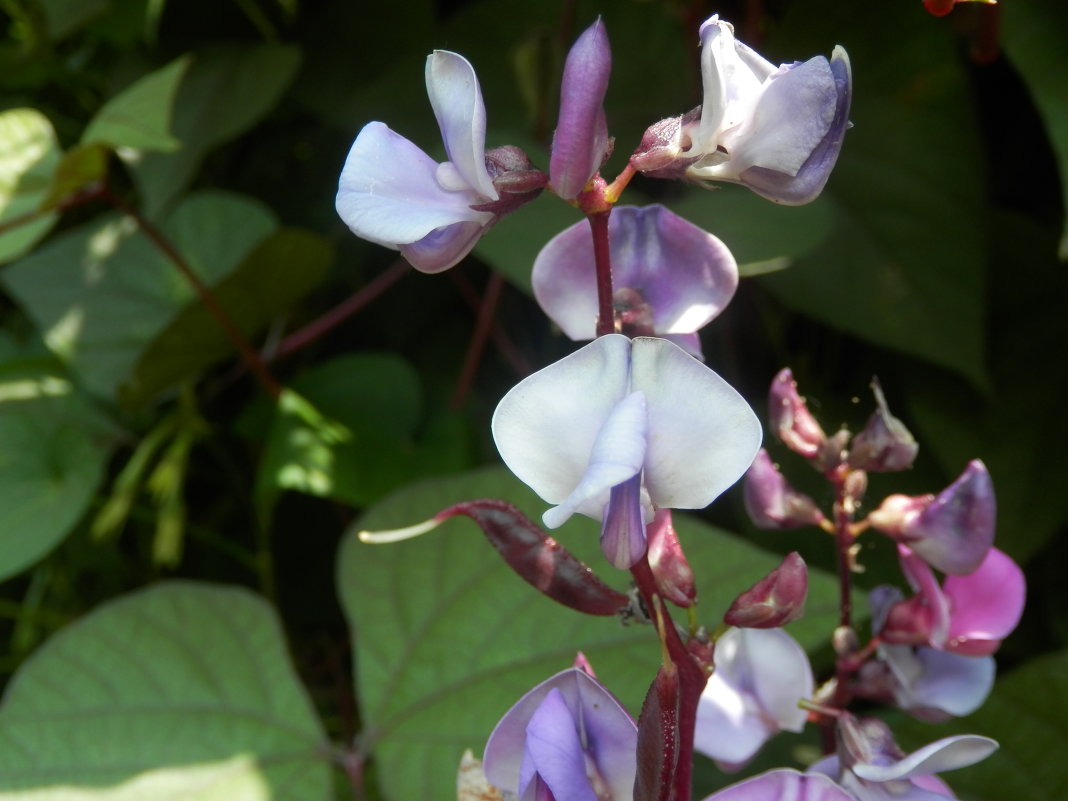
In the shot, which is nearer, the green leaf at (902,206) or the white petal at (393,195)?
the white petal at (393,195)

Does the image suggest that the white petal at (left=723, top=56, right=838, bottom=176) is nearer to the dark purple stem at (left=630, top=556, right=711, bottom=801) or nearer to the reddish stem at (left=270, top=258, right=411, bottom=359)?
the dark purple stem at (left=630, top=556, right=711, bottom=801)

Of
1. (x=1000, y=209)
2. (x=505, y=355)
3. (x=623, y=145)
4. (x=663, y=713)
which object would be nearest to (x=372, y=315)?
(x=505, y=355)

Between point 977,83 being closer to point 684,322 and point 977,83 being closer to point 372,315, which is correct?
point 372,315

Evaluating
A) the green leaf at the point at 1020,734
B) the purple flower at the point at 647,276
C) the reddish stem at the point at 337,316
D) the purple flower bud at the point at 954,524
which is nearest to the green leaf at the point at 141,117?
the reddish stem at the point at 337,316

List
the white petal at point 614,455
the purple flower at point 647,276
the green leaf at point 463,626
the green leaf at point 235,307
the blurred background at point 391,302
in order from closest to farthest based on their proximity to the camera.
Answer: the white petal at point 614,455 < the purple flower at point 647,276 < the green leaf at point 463,626 < the blurred background at point 391,302 < the green leaf at point 235,307

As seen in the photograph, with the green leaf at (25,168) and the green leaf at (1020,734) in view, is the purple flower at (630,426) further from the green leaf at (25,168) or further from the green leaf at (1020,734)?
the green leaf at (25,168)

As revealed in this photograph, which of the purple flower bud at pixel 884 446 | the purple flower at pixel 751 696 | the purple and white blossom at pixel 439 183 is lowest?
the purple flower at pixel 751 696

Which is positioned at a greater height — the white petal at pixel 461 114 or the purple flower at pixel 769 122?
the white petal at pixel 461 114
